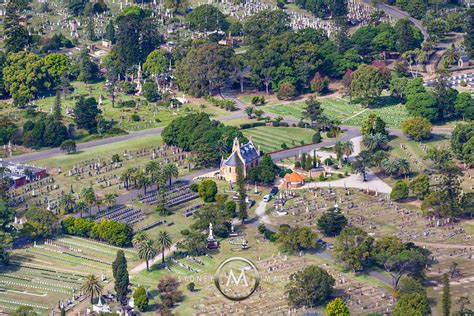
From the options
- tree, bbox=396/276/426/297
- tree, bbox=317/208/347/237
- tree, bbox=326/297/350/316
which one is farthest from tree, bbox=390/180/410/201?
tree, bbox=326/297/350/316

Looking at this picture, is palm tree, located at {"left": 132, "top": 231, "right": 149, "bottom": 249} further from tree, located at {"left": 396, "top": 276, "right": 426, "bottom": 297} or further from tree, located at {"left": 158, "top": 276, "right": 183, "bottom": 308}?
tree, located at {"left": 396, "top": 276, "right": 426, "bottom": 297}

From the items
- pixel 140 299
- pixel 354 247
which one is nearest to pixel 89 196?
pixel 140 299

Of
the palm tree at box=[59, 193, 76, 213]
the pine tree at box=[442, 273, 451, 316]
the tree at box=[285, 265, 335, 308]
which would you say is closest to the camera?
the pine tree at box=[442, 273, 451, 316]

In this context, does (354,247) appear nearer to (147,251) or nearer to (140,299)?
(147,251)

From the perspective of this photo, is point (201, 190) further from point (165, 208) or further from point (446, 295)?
point (446, 295)

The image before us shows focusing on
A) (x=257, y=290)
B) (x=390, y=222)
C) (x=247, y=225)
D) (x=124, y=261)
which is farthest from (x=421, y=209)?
(x=124, y=261)

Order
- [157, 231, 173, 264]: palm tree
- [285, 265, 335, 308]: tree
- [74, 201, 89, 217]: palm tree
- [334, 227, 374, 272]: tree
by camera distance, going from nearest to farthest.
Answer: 1. [285, 265, 335, 308]: tree
2. [334, 227, 374, 272]: tree
3. [157, 231, 173, 264]: palm tree
4. [74, 201, 89, 217]: palm tree
